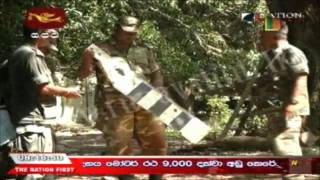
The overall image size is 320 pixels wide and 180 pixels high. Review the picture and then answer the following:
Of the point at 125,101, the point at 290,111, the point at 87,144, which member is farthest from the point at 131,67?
the point at 290,111

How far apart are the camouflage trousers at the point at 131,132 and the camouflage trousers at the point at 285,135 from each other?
948 mm

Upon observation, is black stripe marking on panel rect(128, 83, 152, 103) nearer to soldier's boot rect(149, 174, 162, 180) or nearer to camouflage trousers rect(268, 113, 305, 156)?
soldier's boot rect(149, 174, 162, 180)

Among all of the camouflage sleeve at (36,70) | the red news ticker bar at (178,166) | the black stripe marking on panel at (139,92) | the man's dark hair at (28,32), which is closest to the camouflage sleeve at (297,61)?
the red news ticker bar at (178,166)

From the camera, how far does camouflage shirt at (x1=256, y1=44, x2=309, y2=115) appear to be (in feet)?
19.1

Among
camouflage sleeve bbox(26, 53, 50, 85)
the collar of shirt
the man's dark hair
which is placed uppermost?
the man's dark hair

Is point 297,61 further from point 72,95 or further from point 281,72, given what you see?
point 72,95

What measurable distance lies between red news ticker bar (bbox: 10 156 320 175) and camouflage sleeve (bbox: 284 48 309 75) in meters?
0.75

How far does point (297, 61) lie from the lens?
581 cm

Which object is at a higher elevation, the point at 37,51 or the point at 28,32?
the point at 28,32

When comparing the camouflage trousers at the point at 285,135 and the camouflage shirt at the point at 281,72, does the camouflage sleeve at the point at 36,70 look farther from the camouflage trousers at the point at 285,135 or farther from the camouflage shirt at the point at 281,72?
the camouflage trousers at the point at 285,135

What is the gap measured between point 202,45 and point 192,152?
0.92m
